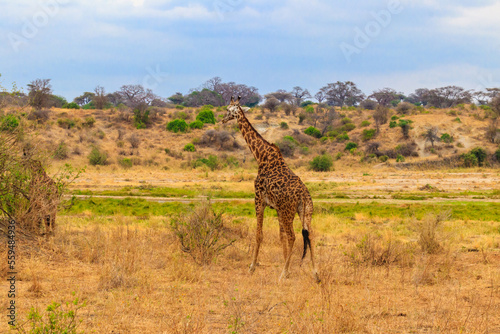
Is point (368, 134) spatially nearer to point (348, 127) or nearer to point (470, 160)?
point (348, 127)

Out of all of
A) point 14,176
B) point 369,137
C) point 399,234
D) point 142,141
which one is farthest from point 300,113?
point 14,176

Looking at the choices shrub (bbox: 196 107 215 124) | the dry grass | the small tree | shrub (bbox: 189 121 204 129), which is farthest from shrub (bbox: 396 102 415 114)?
the dry grass

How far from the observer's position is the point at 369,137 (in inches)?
2333

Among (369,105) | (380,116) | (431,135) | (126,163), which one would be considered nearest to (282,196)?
(126,163)

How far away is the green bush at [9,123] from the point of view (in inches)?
379

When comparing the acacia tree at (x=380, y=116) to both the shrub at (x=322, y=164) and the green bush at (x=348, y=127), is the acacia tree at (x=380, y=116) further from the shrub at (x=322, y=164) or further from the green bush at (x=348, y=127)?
the shrub at (x=322, y=164)

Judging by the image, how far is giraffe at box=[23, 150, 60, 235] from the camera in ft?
32.8

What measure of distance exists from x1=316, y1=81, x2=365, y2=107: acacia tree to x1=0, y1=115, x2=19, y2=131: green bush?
83474 millimetres

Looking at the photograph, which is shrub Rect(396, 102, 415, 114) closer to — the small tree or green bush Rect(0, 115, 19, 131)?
the small tree

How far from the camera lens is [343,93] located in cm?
8994

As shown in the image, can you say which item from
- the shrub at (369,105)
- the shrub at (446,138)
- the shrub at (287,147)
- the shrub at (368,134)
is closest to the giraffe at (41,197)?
the shrub at (287,147)

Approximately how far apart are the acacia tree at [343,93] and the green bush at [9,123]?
8347 cm

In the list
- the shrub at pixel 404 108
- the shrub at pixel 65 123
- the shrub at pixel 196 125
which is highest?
the shrub at pixel 404 108

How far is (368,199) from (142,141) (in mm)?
38491
